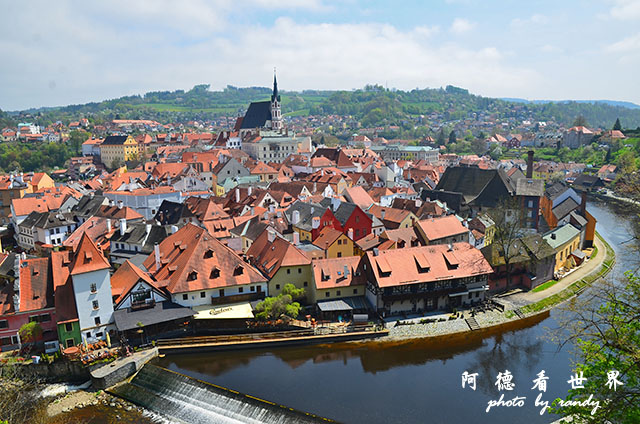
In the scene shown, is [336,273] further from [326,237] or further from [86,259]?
[86,259]

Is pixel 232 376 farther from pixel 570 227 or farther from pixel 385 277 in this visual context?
pixel 570 227

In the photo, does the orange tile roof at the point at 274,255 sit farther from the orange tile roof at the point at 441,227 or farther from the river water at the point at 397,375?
the orange tile roof at the point at 441,227

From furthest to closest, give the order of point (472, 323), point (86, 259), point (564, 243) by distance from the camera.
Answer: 1. point (564, 243)
2. point (472, 323)
3. point (86, 259)

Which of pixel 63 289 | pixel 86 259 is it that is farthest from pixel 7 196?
pixel 86 259

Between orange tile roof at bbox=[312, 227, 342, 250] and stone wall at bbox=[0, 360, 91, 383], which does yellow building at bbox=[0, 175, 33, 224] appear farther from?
orange tile roof at bbox=[312, 227, 342, 250]

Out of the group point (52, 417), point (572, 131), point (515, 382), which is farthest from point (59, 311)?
point (572, 131)

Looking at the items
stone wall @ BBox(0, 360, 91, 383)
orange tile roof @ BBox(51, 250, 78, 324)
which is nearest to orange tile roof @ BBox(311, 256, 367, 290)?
stone wall @ BBox(0, 360, 91, 383)
